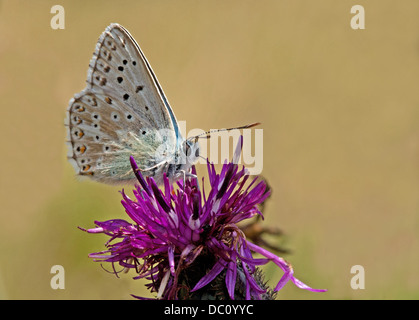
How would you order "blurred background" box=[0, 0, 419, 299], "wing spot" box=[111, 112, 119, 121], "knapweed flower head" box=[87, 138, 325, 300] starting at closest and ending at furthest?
"knapweed flower head" box=[87, 138, 325, 300] < "wing spot" box=[111, 112, 119, 121] < "blurred background" box=[0, 0, 419, 299]

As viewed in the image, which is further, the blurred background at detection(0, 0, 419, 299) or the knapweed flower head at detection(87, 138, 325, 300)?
the blurred background at detection(0, 0, 419, 299)

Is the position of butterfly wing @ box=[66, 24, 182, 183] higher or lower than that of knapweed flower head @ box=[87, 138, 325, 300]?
higher

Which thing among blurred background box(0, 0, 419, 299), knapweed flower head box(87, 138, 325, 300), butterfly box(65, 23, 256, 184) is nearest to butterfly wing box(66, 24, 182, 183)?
butterfly box(65, 23, 256, 184)

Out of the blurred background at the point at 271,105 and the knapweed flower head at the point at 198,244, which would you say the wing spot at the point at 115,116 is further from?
the blurred background at the point at 271,105

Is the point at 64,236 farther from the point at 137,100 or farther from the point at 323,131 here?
the point at 323,131

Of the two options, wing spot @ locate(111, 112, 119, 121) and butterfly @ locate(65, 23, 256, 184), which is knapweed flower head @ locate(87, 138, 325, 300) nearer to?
butterfly @ locate(65, 23, 256, 184)

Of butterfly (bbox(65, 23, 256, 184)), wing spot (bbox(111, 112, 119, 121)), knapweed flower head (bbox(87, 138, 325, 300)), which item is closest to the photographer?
knapweed flower head (bbox(87, 138, 325, 300))

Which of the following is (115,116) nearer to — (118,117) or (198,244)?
(118,117)

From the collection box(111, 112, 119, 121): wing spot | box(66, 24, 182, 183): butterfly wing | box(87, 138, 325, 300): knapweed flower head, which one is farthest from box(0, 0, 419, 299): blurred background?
box(87, 138, 325, 300): knapweed flower head
